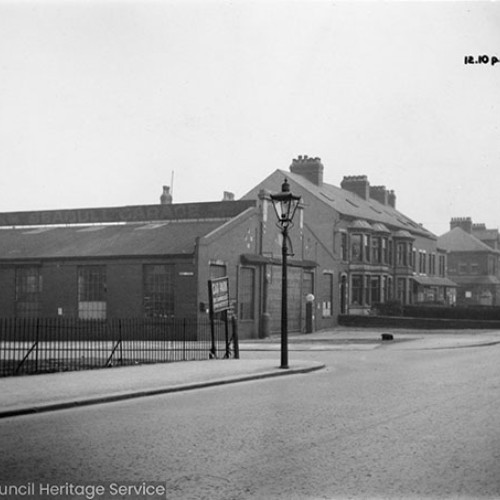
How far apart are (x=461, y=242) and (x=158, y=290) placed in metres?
59.2

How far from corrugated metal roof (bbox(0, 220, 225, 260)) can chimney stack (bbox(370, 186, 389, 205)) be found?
102 ft

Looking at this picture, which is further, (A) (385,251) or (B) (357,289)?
(A) (385,251)

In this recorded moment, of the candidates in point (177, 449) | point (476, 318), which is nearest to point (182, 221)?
point (476, 318)

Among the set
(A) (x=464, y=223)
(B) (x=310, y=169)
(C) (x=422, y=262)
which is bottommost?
(C) (x=422, y=262)

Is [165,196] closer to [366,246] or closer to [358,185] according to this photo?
[366,246]

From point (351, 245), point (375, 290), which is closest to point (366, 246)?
point (351, 245)

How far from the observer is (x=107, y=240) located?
128ft

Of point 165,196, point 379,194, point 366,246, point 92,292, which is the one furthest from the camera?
point 379,194

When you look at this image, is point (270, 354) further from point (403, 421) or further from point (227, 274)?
point (403, 421)

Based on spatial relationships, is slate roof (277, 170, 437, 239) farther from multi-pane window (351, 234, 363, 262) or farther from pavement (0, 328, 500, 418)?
pavement (0, 328, 500, 418)

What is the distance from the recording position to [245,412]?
1112 cm

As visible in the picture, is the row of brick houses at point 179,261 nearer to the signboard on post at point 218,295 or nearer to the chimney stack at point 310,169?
the chimney stack at point 310,169

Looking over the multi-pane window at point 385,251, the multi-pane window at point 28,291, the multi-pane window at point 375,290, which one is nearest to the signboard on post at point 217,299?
the multi-pane window at point 28,291

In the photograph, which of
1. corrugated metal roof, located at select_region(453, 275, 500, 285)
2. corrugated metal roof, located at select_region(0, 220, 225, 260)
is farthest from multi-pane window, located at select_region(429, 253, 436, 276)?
corrugated metal roof, located at select_region(0, 220, 225, 260)
